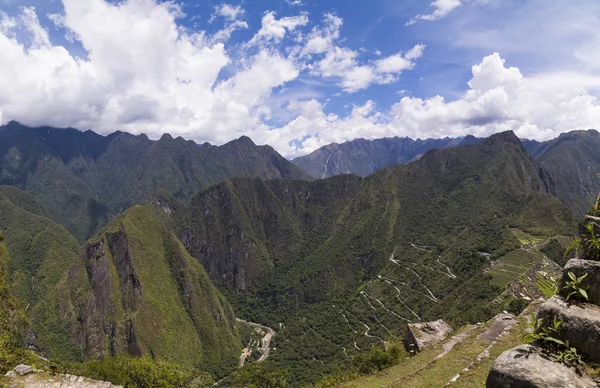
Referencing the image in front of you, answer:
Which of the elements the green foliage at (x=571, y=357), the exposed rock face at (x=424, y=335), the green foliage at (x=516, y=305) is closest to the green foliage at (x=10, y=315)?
the exposed rock face at (x=424, y=335)

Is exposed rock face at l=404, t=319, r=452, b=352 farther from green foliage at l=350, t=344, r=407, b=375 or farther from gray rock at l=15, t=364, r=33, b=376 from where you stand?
gray rock at l=15, t=364, r=33, b=376

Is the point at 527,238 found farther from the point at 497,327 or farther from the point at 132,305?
the point at 132,305

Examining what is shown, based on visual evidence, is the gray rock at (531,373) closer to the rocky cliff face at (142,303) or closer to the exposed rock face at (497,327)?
the exposed rock face at (497,327)

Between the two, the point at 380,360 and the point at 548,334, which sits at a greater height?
the point at 548,334

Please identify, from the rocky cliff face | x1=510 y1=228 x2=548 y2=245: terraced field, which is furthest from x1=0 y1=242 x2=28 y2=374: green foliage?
x1=510 y1=228 x2=548 y2=245: terraced field

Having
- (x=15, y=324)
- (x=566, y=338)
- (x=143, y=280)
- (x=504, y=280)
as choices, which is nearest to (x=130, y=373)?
(x=15, y=324)

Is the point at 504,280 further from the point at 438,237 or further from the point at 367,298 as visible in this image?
the point at 438,237

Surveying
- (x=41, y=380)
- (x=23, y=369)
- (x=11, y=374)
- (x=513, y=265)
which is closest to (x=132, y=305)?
(x=23, y=369)
